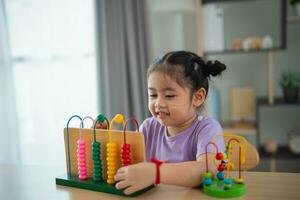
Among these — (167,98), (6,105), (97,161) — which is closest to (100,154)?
(97,161)

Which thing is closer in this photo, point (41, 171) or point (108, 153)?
point (108, 153)

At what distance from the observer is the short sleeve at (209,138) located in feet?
3.26

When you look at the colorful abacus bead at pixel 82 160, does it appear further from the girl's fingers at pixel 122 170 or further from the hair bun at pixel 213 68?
the hair bun at pixel 213 68

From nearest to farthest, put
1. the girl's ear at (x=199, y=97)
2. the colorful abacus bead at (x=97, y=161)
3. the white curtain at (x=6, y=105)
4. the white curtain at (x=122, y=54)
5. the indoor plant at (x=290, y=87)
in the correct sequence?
the colorful abacus bead at (x=97, y=161)
the girl's ear at (x=199, y=97)
the white curtain at (x=6, y=105)
the indoor plant at (x=290, y=87)
the white curtain at (x=122, y=54)

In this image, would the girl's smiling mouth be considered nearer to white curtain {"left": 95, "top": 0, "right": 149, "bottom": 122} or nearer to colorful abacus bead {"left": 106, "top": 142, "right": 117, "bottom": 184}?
colorful abacus bead {"left": 106, "top": 142, "right": 117, "bottom": 184}

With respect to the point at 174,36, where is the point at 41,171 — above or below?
below

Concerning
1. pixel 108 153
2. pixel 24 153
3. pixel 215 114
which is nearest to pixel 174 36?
pixel 215 114

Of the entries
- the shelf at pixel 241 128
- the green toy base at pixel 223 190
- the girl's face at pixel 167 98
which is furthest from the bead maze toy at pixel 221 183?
the shelf at pixel 241 128

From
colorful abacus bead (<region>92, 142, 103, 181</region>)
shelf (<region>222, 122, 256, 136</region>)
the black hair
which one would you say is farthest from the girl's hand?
shelf (<region>222, 122, 256, 136</region>)

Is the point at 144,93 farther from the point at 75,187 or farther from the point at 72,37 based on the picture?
the point at 75,187

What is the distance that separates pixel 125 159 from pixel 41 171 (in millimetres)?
385

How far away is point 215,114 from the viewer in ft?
8.77

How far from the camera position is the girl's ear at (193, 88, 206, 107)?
1090mm

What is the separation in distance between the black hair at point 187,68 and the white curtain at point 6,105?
65.8 inches
